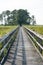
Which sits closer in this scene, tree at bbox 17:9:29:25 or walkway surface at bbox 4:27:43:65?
walkway surface at bbox 4:27:43:65

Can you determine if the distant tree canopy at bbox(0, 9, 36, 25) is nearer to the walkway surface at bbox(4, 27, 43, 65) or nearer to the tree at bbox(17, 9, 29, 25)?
the tree at bbox(17, 9, 29, 25)

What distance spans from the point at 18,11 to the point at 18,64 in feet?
591

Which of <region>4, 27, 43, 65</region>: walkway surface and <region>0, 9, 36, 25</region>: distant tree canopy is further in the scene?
<region>0, 9, 36, 25</region>: distant tree canopy

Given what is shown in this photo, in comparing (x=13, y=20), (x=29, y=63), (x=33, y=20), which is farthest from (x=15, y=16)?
(x=29, y=63)

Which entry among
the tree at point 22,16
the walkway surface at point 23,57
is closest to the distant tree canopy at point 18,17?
the tree at point 22,16

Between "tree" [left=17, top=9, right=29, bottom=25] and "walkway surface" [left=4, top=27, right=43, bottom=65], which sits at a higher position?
"walkway surface" [left=4, top=27, right=43, bottom=65]

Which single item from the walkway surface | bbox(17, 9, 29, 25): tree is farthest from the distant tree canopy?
the walkway surface

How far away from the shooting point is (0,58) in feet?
30.4

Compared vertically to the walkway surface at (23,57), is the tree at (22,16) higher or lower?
lower

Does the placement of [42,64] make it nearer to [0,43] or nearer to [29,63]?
[29,63]

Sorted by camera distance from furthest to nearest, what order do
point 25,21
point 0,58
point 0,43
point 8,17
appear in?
point 8,17 → point 25,21 → point 0,43 → point 0,58

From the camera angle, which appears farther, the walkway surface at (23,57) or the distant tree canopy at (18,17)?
the distant tree canopy at (18,17)

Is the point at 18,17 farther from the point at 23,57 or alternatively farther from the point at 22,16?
the point at 23,57

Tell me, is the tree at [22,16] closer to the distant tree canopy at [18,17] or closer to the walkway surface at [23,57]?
the distant tree canopy at [18,17]
